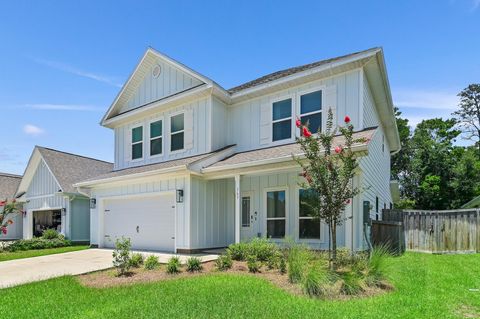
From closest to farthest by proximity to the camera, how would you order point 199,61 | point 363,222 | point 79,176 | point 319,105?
1. point 363,222
2. point 319,105
3. point 199,61
4. point 79,176

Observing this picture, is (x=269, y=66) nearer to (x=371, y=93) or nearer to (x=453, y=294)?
(x=371, y=93)

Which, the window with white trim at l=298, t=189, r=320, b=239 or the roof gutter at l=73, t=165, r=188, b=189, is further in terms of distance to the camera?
the roof gutter at l=73, t=165, r=188, b=189

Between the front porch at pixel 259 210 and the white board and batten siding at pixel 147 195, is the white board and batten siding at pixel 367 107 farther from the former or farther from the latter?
the white board and batten siding at pixel 147 195

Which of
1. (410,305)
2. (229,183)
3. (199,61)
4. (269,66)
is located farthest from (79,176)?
(410,305)

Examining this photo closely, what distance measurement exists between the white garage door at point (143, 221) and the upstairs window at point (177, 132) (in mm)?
2479

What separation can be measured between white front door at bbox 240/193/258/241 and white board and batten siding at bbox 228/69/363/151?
203cm

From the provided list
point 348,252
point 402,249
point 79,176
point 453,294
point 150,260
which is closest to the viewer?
point 453,294

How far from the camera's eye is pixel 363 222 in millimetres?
10094

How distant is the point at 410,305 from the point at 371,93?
30.2 feet

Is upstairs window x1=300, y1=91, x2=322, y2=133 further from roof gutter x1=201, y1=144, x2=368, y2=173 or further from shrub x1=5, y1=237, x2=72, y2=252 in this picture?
shrub x1=5, y1=237, x2=72, y2=252

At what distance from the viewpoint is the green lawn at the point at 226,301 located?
17.1 feet

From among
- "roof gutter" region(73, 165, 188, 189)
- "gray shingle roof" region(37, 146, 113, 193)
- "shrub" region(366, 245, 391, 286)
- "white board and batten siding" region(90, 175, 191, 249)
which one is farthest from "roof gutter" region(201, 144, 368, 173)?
"gray shingle roof" region(37, 146, 113, 193)

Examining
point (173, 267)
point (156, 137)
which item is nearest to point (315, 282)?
point (173, 267)

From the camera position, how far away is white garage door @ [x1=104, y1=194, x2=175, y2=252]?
12.9 metres
